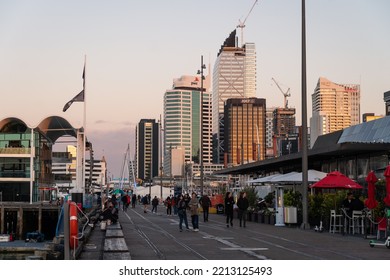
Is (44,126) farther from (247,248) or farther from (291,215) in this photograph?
(247,248)

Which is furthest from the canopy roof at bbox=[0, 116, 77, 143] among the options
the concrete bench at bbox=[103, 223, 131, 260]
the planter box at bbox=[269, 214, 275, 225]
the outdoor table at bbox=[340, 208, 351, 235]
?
the concrete bench at bbox=[103, 223, 131, 260]

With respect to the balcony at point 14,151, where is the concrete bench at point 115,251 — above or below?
below

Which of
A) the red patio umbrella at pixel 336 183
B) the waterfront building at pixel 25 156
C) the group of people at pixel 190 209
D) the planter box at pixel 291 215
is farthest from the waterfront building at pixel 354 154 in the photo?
the waterfront building at pixel 25 156

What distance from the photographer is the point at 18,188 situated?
8400cm

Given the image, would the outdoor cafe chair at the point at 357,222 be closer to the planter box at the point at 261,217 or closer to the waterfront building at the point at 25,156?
the planter box at the point at 261,217

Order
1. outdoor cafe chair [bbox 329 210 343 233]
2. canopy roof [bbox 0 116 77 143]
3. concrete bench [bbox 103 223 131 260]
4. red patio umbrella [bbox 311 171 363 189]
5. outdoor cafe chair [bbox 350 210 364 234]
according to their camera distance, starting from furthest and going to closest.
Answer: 1. canopy roof [bbox 0 116 77 143]
2. outdoor cafe chair [bbox 329 210 343 233]
3. red patio umbrella [bbox 311 171 363 189]
4. outdoor cafe chair [bbox 350 210 364 234]
5. concrete bench [bbox 103 223 131 260]

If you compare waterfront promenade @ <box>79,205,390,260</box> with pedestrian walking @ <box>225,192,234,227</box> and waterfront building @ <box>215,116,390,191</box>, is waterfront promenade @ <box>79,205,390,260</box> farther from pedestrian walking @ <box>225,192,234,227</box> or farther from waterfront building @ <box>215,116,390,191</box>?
pedestrian walking @ <box>225,192,234,227</box>

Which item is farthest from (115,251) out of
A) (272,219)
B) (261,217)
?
(261,217)

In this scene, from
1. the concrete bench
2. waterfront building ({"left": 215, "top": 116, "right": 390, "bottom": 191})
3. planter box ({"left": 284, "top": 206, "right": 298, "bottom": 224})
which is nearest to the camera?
the concrete bench

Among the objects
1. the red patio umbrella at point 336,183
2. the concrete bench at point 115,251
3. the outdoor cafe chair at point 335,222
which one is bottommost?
the concrete bench at point 115,251
